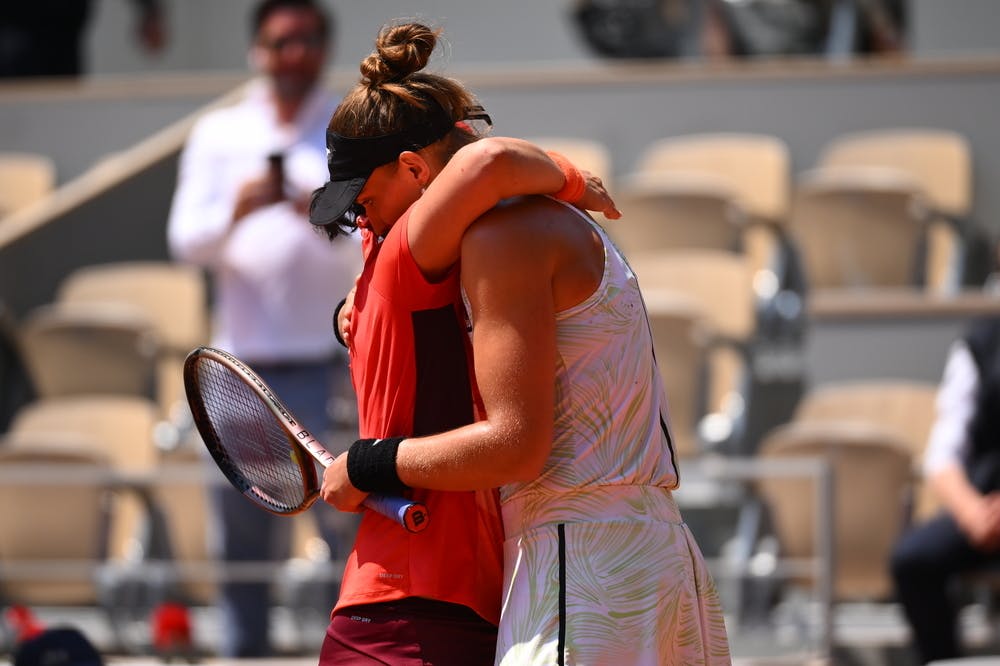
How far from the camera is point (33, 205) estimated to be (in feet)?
24.4

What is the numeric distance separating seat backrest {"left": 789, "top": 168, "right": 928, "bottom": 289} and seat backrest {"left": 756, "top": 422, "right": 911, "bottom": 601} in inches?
72.2

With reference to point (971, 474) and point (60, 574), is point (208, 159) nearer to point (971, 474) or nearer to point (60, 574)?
point (60, 574)

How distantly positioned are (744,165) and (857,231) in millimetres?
734

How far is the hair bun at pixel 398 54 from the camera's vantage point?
2064 millimetres

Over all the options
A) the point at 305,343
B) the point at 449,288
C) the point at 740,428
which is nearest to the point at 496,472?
the point at 449,288

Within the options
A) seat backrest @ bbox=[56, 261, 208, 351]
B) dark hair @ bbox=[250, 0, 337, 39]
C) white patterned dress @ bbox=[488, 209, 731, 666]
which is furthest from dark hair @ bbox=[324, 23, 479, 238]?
seat backrest @ bbox=[56, 261, 208, 351]

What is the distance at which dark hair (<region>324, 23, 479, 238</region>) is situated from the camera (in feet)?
6.74

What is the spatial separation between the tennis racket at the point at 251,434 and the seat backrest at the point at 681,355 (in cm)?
333

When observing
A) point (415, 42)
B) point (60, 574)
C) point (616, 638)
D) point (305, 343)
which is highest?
point (415, 42)

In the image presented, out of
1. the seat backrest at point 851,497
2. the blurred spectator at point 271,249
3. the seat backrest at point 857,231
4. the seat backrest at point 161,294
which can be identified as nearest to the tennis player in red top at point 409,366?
the blurred spectator at point 271,249

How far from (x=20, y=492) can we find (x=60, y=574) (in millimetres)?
335

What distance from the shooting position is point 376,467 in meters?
2.01

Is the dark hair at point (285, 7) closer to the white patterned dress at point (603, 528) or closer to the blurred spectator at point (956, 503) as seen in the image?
the blurred spectator at point (956, 503)

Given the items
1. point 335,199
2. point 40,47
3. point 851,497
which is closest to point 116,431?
point 851,497
